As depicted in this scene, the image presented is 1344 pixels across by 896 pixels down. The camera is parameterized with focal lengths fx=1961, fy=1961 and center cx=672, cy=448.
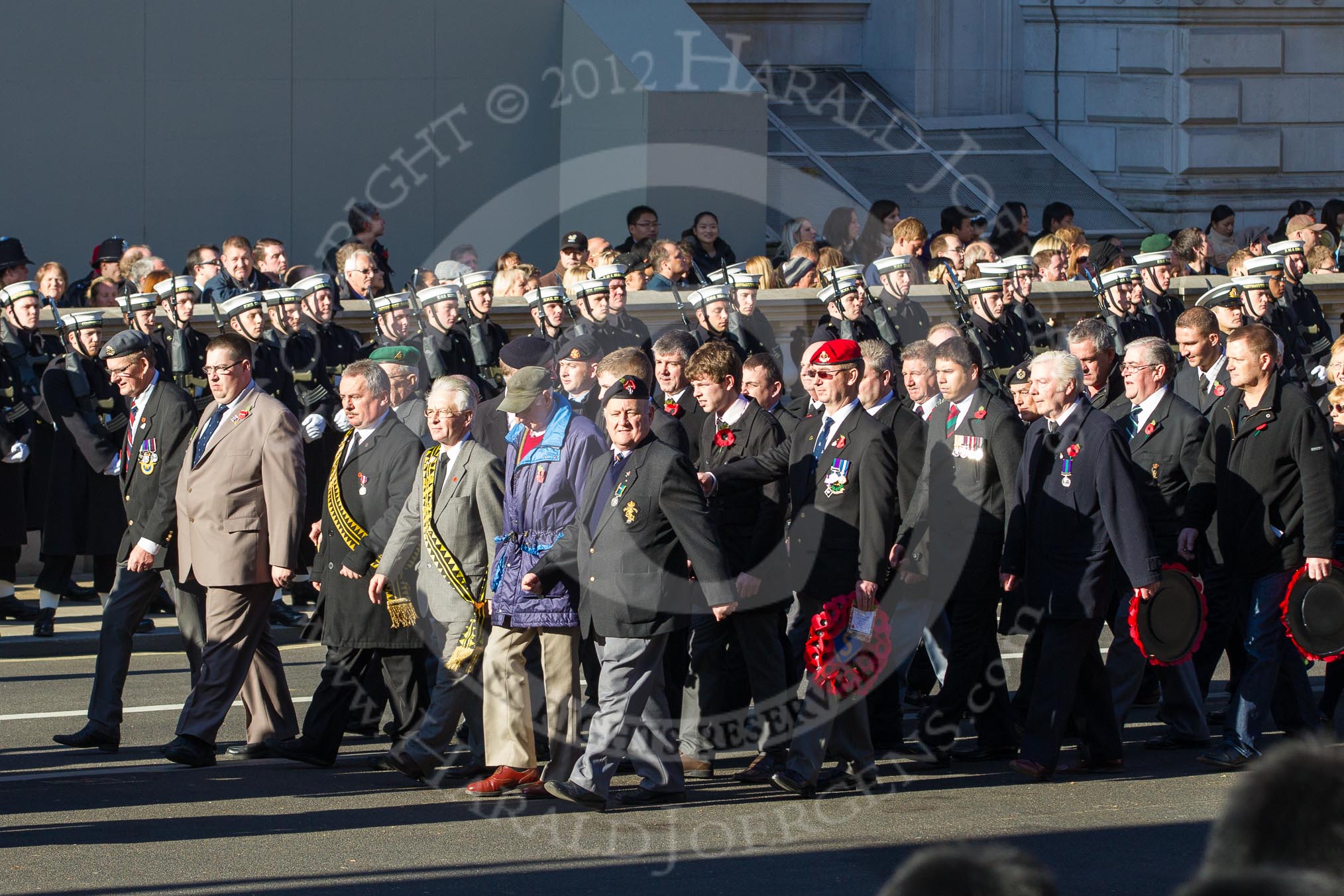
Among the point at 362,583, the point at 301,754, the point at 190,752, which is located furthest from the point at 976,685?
the point at 190,752

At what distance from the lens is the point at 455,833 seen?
6840mm

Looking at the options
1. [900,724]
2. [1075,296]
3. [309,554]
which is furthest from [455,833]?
[1075,296]

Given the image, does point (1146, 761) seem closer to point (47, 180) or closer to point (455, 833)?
point (455, 833)

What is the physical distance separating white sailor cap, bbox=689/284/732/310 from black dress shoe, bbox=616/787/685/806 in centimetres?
580

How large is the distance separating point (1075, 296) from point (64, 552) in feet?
25.3

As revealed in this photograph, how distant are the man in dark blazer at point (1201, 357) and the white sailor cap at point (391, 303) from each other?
4.81m

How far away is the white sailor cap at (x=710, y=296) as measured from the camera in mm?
12727

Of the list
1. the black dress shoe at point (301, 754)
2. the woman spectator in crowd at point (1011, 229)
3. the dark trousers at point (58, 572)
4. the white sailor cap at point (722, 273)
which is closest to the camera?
the black dress shoe at point (301, 754)

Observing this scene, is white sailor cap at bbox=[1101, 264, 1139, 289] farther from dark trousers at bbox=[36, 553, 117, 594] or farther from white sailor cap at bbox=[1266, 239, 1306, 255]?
dark trousers at bbox=[36, 553, 117, 594]

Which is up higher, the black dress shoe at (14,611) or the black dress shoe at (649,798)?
the black dress shoe at (14,611)

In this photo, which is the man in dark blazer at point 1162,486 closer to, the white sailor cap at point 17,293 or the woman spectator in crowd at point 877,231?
the white sailor cap at point 17,293

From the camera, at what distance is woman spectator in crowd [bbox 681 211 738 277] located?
15016 mm

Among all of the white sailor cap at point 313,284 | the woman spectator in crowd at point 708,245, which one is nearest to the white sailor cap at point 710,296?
the woman spectator in crowd at point 708,245

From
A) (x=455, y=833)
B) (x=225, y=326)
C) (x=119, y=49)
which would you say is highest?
(x=119, y=49)
